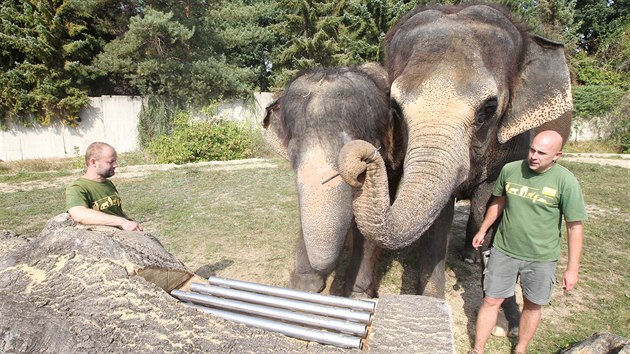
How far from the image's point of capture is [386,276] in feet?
15.2

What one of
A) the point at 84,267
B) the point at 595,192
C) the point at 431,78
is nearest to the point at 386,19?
the point at 595,192

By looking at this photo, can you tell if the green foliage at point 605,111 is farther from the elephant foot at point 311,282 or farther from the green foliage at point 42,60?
the green foliage at point 42,60

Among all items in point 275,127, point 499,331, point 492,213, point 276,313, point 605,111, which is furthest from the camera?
point 605,111

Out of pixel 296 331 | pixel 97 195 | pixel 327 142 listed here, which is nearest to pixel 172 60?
pixel 97 195

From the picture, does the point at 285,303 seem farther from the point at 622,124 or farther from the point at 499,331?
the point at 622,124

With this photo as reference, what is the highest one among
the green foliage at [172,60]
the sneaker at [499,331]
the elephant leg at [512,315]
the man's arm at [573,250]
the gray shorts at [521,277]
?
the green foliage at [172,60]

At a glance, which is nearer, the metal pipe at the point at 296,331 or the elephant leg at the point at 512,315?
the metal pipe at the point at 296,331

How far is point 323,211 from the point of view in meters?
2.77

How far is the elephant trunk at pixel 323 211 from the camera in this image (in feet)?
9.11

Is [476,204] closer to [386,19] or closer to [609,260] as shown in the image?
[609,260]

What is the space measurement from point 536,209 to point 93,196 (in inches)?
128

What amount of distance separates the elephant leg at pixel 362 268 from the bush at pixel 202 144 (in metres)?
10.1

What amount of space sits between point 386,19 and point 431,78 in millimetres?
19534

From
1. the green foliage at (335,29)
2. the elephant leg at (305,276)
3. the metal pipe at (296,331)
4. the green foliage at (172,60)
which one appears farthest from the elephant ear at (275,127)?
the green foliage at (335,29)
